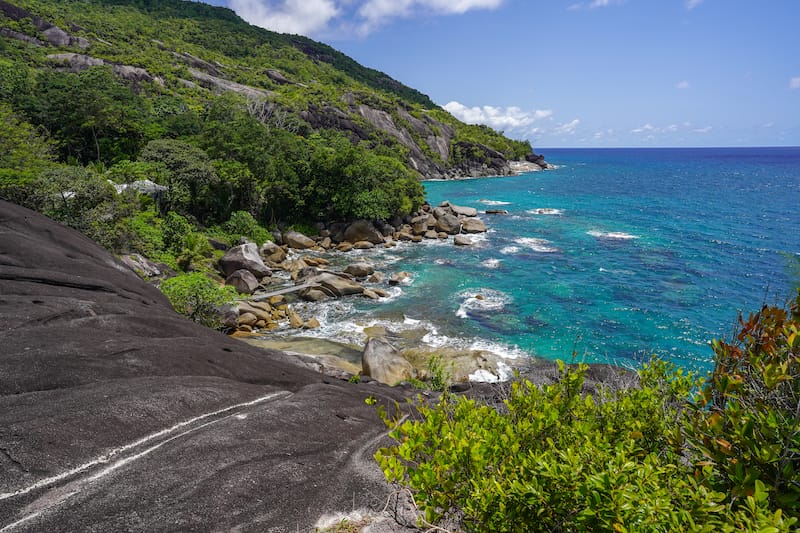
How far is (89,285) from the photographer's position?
11.0 meters

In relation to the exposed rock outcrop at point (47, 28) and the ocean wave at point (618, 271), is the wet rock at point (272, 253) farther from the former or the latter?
the exposed rock outcrop at point (47, 28)

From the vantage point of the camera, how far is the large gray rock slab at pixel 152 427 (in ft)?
16.0

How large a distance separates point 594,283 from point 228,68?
98.0 meters

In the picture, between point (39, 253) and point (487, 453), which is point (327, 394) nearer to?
point (487, 453)

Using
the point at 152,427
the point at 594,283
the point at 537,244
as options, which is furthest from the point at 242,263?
the point at 537,244

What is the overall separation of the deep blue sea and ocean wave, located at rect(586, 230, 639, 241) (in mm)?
228

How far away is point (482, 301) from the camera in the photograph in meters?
26.6

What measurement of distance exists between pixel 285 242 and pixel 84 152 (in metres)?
21.5

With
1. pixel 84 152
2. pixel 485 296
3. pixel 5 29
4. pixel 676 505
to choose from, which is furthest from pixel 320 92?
pixel 676 505

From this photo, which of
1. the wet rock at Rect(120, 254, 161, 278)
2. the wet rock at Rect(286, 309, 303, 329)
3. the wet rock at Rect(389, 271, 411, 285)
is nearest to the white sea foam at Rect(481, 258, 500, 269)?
the wet rock at Rect(389, 271, 411, 285)

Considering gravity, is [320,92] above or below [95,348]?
above

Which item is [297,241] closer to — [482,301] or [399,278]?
[399,278]

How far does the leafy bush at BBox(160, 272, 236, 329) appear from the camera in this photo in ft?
54.4

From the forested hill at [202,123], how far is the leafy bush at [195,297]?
34.5ft
